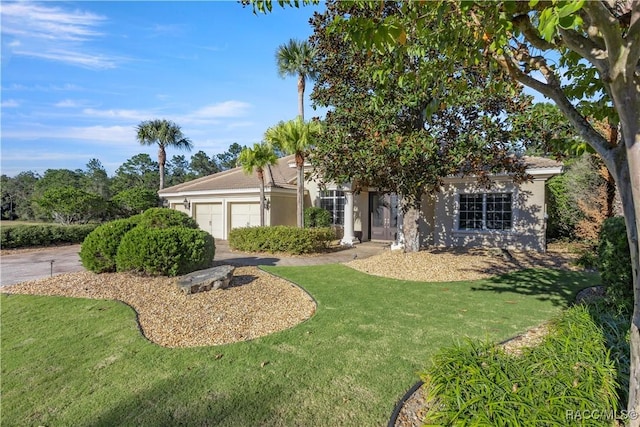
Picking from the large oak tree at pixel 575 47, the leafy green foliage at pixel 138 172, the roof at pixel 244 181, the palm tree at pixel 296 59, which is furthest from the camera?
the leafy green foliage at pixel 138 172

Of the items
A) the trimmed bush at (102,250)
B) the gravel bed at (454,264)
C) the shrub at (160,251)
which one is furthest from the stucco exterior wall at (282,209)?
the trimmed bush at (102,250)

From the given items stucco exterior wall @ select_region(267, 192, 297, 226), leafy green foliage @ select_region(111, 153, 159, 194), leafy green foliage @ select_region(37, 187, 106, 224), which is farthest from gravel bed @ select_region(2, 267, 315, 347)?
leafy green foliage @ select_region(111, 153, 159, 194)

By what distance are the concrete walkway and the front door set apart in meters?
1.48

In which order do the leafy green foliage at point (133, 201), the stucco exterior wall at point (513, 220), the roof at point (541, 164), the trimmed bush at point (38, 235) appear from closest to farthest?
1. the roof at point (541, 164)
2. the stucco exterior wall at point (513, 220)
3. the trimmed bush at point (38, 235)
4. the leafy green foliage at point (133, 201)

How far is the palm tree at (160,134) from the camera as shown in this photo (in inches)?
1188

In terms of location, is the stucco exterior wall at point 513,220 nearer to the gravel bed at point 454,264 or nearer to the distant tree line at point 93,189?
the gravel bed at point 454,264

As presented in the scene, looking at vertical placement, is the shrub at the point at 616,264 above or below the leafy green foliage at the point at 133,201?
below

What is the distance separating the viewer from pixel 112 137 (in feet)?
54.9

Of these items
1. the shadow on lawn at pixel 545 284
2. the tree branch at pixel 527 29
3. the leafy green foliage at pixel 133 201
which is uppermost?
the tree branch at pixel 527 29

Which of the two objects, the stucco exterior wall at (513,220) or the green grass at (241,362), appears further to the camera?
the stucco exterior wall at (513,220)

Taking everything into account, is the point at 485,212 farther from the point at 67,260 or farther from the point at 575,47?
the point at 67,260

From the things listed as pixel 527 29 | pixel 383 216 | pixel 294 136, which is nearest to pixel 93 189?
pixel 294 136

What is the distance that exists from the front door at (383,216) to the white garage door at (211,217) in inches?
367

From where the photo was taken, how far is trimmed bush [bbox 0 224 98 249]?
15.4 metres
